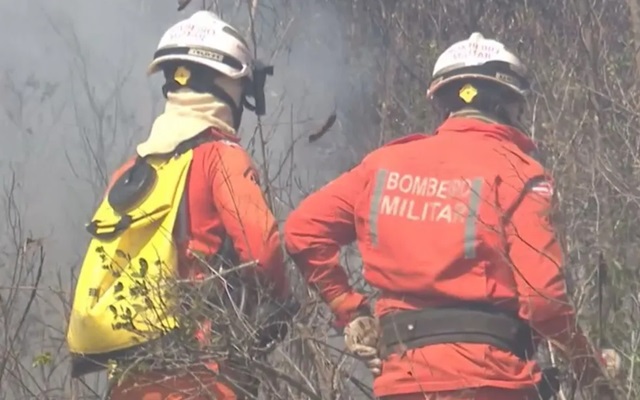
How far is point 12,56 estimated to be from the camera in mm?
8836

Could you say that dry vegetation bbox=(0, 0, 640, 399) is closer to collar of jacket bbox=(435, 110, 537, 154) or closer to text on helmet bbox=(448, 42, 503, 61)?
collar of jacket bbox=(435, 110, 537, 154)

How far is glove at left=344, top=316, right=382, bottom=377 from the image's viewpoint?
4031 mm

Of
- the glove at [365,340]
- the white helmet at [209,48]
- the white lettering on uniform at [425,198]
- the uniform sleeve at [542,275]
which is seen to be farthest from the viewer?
the white helmet at [209,48]

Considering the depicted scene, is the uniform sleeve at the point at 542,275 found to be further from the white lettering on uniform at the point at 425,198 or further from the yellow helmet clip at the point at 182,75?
the yellow helmet clip at the point at 182,75

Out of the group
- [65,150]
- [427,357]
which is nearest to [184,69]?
[427,357]

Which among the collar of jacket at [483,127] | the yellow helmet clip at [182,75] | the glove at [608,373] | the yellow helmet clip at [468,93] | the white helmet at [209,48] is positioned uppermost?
the white helmet at [209,48]

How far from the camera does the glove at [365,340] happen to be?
4.03m

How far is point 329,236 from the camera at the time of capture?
4145 mm

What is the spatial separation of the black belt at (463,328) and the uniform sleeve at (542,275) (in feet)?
0.20

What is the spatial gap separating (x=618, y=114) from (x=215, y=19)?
6.72ft

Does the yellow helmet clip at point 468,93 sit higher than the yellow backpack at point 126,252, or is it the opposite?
the yellow helmet clip at point 468,93

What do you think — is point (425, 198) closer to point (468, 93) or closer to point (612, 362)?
point (468, 93)

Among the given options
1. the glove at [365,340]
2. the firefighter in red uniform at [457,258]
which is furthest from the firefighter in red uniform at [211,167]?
the glove at [365,340]

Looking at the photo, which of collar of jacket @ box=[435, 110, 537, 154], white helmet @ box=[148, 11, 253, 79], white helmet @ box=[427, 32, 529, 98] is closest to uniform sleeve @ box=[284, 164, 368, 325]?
collar of jacket @ box=[435, 110, 537, 154]
